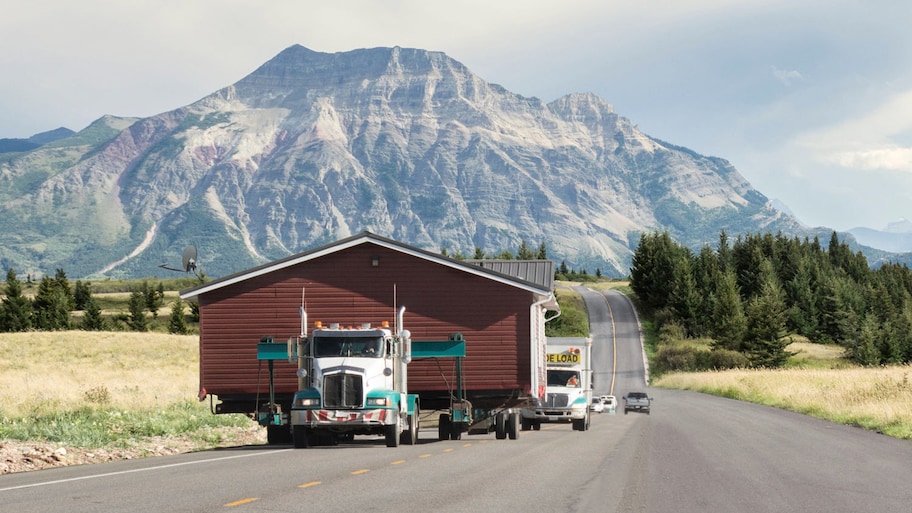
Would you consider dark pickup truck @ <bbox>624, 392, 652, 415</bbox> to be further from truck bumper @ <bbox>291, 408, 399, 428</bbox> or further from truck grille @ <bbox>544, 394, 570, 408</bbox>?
truck bumper @ <bbox>291, 408, 399, 428</bbox>

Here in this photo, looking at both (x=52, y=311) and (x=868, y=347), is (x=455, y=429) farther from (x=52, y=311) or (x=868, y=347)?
(x=52, y=311)

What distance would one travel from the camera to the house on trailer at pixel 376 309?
32.8 meters

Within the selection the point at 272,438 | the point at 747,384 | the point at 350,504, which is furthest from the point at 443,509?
the point at 747,384

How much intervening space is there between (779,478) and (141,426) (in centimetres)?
1585

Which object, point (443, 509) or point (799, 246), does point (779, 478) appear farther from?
point (799, 246)

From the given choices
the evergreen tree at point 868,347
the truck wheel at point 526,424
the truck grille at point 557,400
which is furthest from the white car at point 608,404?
the evergreen tree at point 868,347

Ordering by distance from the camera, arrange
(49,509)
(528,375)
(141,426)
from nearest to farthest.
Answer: (49,509)
(141,426)
(528,375)

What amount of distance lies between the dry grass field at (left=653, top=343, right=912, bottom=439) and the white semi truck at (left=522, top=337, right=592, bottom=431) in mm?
8679

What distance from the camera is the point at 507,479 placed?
1611 cm

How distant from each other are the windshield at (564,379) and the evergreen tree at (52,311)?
3387 inches

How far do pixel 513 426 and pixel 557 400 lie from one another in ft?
25.7

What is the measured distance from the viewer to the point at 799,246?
143 meters

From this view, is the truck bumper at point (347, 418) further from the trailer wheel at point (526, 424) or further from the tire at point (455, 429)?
the trailer wheel at point (526, 424)

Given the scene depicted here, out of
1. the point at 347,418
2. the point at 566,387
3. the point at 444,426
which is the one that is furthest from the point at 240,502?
the point at 566,387
